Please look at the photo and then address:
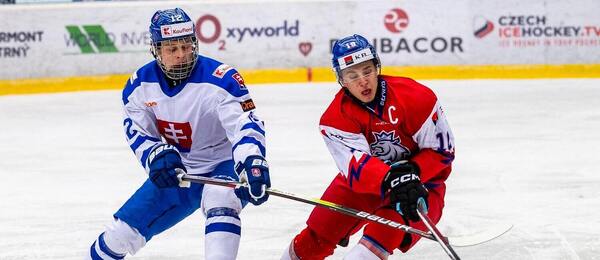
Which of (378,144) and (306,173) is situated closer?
(378,144)

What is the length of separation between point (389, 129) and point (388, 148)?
120mm

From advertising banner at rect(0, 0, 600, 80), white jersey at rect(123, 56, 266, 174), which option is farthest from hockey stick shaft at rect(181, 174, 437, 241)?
advertising banner at rect(0, 0, 600, 80)

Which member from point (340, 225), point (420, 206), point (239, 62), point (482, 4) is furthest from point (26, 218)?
point (482, 4)

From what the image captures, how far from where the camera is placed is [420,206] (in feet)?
12.3

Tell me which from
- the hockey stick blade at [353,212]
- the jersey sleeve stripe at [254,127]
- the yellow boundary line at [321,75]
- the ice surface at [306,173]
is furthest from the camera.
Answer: the yellow boundary line at [321,75]

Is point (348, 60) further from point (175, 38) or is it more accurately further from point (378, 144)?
point (175, 38)

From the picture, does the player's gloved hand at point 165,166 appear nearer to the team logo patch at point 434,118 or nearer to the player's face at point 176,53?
the player's face at point 176,53

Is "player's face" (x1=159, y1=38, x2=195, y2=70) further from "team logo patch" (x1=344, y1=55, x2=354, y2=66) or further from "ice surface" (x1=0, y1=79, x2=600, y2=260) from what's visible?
"ice surface" (x1=0, y1=79, x2=600, y2=260)

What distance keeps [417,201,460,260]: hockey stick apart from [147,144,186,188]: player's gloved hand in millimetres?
819

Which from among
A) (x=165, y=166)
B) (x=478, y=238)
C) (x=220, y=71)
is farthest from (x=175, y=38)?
(x=478, y=238)

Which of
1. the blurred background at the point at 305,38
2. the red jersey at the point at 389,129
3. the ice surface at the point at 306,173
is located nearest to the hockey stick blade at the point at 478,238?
the red jersey at the point at 389,129

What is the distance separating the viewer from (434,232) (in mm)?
3695

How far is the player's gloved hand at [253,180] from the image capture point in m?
3.68

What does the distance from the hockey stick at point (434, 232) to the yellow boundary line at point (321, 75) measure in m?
7.23
